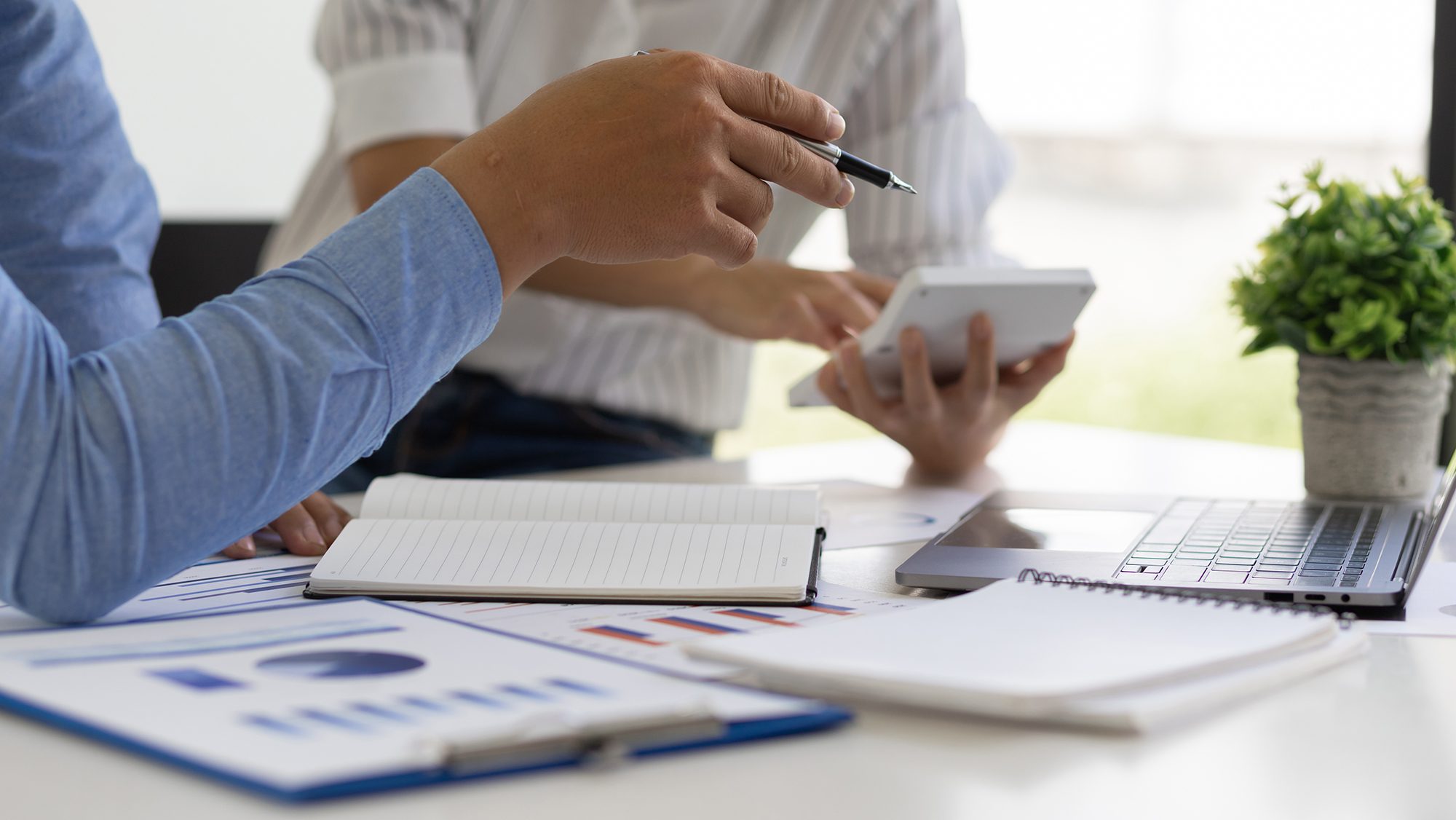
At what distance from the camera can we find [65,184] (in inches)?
31.6

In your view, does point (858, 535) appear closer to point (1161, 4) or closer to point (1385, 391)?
point (1385, 391)

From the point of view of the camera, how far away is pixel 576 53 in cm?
125

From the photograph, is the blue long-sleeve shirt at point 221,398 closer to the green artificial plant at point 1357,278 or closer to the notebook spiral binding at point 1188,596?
the notebook spiral binding at point 1188,596

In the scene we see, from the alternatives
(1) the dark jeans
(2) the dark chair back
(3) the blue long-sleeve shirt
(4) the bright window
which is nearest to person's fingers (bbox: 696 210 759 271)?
(3) the blue long-sleeve shirt

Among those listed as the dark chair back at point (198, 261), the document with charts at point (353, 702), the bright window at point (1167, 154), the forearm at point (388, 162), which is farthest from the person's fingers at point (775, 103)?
the bright window at point (1167, 154)

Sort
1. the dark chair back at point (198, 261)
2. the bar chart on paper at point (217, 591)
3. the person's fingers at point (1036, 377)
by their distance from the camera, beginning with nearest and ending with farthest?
the bar chart on paper at point (217, 591)
the person's fingers at point (1036, 377)
the dark chair back at point (198, 261)

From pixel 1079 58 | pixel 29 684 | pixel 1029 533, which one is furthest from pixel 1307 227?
pixel 1079 58

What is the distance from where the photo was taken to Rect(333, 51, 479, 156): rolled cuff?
117cm

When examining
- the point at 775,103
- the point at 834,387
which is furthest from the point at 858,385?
the point at 775,103

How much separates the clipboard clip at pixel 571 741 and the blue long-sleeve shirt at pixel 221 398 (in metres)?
0.19

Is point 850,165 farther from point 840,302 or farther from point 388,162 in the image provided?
point 388,162

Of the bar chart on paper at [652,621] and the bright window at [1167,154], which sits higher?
the bright window at [1167,154]

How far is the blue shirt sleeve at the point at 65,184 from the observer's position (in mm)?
753

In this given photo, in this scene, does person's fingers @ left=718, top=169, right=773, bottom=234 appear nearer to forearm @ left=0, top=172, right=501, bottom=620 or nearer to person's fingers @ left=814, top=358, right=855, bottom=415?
forearm @ left=0, top=172, right=501, bottom=620
